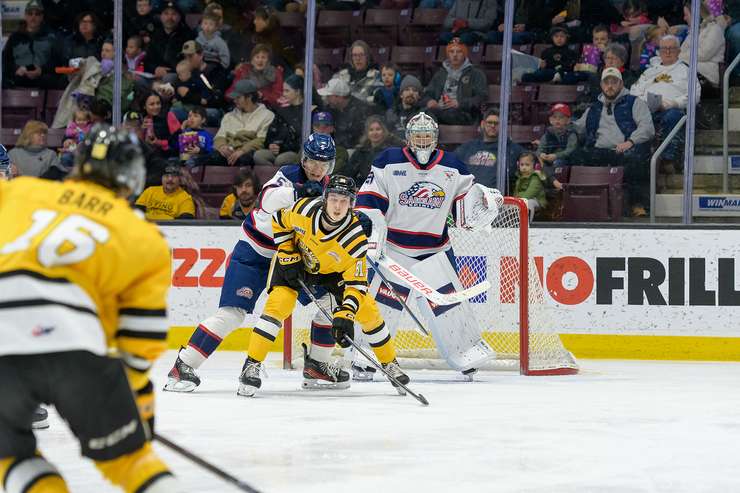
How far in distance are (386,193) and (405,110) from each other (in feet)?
4.30

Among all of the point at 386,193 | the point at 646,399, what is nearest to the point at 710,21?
the point at 386,193

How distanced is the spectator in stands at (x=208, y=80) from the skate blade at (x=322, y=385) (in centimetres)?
259

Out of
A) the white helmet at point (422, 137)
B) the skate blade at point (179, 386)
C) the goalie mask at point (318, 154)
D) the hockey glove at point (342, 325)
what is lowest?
the skate blade at point (179, 386)

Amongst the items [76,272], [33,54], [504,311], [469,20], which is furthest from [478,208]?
[76,272]

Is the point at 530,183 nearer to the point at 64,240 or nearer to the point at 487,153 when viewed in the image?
the point at 487,153

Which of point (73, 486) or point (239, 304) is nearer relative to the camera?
point (73, 486)

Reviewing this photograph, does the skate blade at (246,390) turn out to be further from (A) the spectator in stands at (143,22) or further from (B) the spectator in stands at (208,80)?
(A) the spectator in stands at (143,22)

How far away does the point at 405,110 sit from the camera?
746 cm

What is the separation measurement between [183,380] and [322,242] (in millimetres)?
851

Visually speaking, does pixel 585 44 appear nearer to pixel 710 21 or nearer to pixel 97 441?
pixel 710 21

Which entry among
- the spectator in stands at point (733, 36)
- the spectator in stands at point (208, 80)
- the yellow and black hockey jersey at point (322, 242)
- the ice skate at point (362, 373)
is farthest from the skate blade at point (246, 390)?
the spectator in stands at point (733, 36)

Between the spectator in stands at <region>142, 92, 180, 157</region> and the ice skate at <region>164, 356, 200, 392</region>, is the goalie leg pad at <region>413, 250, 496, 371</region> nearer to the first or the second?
the ice skate at <region>164, 356, 200, 392</region>

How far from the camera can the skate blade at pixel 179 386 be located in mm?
5355

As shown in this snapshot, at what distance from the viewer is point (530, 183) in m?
7.14
